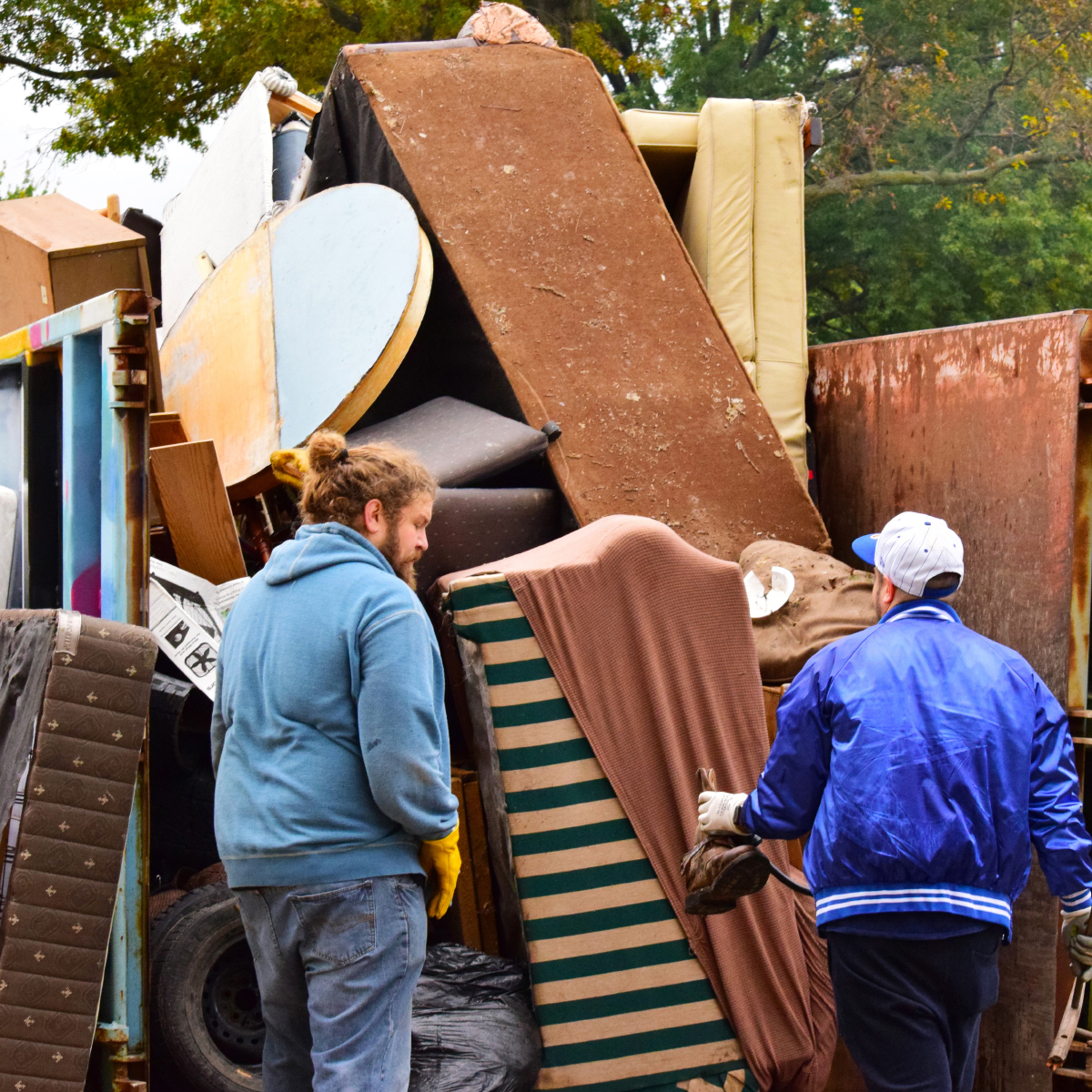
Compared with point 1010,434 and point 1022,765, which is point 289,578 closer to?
point 1022,765

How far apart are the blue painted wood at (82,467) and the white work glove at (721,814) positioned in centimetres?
140

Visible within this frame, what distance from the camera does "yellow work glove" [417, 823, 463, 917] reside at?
7.06 feet

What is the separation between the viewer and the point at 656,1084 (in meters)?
2.77

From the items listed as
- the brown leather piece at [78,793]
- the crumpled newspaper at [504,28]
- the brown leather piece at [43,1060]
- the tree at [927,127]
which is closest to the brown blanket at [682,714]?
the brown leather piece at [78,793]

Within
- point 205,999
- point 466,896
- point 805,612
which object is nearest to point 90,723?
point 205,999

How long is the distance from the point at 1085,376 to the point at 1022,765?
1588 millimetres

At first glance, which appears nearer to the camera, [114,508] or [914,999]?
[914,999]

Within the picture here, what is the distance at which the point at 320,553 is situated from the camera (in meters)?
2.10

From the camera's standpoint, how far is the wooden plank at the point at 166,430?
379cm

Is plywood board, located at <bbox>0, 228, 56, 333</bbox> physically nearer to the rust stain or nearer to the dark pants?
the rust stain

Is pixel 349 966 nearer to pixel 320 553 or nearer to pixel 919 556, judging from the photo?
pixel 320 553

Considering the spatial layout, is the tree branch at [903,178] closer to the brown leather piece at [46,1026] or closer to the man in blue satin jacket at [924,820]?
the man in blue satin jacket at [924,820]

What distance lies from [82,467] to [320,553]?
958mm

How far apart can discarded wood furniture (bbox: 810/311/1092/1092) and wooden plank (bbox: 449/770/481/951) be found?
4.64 feet
